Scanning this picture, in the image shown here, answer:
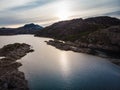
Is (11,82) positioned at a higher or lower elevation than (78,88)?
higher

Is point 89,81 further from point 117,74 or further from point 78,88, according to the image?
point 117,74

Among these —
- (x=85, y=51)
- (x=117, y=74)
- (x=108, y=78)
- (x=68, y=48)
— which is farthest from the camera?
(x=68, y=48)

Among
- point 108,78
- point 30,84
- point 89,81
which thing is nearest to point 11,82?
point 30,84

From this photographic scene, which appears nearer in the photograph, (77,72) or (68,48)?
(77,72)

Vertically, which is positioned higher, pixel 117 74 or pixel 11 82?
pixel 11 82

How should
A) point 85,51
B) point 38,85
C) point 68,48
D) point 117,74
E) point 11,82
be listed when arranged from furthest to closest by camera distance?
point 68,48 → point 85,51 → point 117,74 → point 38,85 → point 11,82

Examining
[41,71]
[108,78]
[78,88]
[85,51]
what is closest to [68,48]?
[85,51]

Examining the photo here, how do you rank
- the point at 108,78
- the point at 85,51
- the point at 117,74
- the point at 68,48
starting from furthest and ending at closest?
the point at 68,48 < the point at 85,51 < the point at 117,74 < the point at 108,78

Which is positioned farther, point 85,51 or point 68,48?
point 68,48

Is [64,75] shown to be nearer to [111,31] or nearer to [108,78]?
[108,78]
